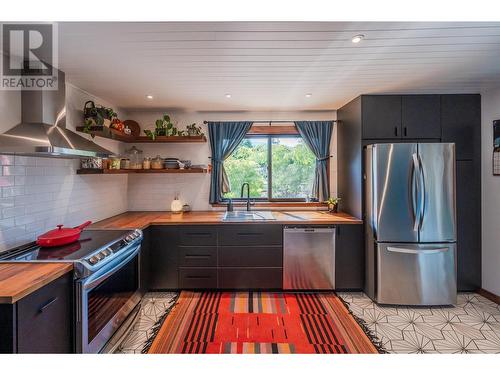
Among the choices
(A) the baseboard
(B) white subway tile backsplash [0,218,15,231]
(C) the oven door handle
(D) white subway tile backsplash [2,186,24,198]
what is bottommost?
(A) the baseboard

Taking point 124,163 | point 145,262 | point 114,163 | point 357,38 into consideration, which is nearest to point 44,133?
point 114,163

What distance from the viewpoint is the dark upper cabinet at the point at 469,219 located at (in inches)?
117

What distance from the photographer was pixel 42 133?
1782 mm

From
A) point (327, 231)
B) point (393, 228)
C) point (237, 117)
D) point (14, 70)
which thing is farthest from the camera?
point (237, 117)

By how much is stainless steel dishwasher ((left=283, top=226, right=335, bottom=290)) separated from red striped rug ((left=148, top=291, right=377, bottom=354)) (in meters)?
0.17

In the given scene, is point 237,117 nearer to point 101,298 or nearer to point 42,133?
point 42,133

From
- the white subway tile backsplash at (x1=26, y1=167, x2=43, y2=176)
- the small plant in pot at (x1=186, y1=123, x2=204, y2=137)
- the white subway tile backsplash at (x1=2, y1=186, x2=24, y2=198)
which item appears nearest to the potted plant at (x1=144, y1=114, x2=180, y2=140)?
the small plant in pot at (x1=186, y1=123, x2=204, y2=137)

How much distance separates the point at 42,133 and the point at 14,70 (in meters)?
0.63

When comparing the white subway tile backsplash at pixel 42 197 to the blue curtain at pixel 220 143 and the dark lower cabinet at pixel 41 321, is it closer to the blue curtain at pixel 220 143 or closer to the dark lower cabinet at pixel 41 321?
the dark lower cabinet at pixel 41 321

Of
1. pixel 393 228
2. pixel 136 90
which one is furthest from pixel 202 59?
pixel 393 228

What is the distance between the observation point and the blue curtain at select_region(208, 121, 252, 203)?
3.64 metres

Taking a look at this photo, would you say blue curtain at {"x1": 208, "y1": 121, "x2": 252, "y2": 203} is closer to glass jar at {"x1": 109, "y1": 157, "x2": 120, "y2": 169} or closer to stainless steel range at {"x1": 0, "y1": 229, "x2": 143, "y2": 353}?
glass jar at {"x1": 109, "y1": 157, "x2": 120, "y2": 169}

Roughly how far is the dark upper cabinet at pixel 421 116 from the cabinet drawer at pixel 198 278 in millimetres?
2739

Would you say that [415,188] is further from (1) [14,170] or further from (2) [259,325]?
(1) [14,170]
